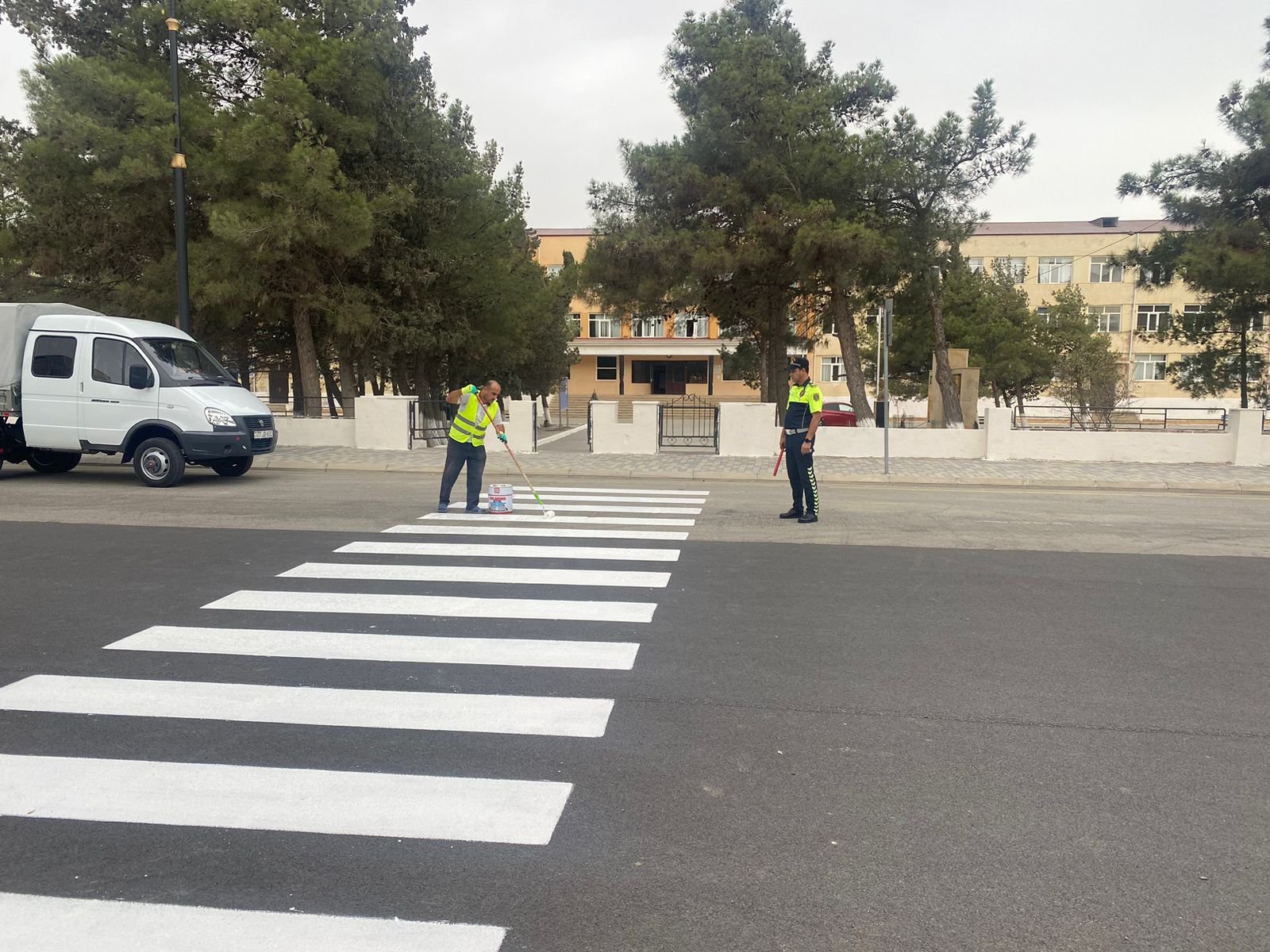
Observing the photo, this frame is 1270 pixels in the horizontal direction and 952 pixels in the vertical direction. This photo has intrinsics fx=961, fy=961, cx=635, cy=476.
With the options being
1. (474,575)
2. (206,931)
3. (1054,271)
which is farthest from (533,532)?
(1054,271)

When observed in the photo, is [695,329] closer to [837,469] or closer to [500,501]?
[837,469]

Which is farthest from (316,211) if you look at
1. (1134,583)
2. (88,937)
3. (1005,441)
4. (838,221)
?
(88,937)

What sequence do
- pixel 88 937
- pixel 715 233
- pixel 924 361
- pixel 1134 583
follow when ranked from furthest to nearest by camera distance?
pixel 924 361
pixel 715 233
pixel 1134 583
pixel 88 937

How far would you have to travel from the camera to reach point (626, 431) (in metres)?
20.8

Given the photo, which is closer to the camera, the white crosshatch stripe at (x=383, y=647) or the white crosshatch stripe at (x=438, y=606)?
the white crosshatch stripe at (x=383, y=647)

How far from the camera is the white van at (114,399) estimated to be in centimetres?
1358

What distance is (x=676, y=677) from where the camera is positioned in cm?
542

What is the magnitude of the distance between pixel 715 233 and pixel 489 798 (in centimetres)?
2164

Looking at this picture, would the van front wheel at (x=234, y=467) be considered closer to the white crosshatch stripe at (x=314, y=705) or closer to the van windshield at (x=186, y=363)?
the van windshield at (x=186, y=363)

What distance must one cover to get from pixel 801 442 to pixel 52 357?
10860mm

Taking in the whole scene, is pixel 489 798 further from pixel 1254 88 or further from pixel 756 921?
pixel 1254 88

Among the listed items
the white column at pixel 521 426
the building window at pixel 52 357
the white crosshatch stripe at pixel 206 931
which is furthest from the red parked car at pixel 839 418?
the white crosshatch stripe at pixel 206 931

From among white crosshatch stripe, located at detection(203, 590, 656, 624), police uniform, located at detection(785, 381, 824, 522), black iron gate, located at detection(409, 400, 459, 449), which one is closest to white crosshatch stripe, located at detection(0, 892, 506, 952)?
white crosshatch stripe, located at detection(203, 590, 656, 624)

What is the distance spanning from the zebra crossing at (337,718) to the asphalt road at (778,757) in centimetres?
8
